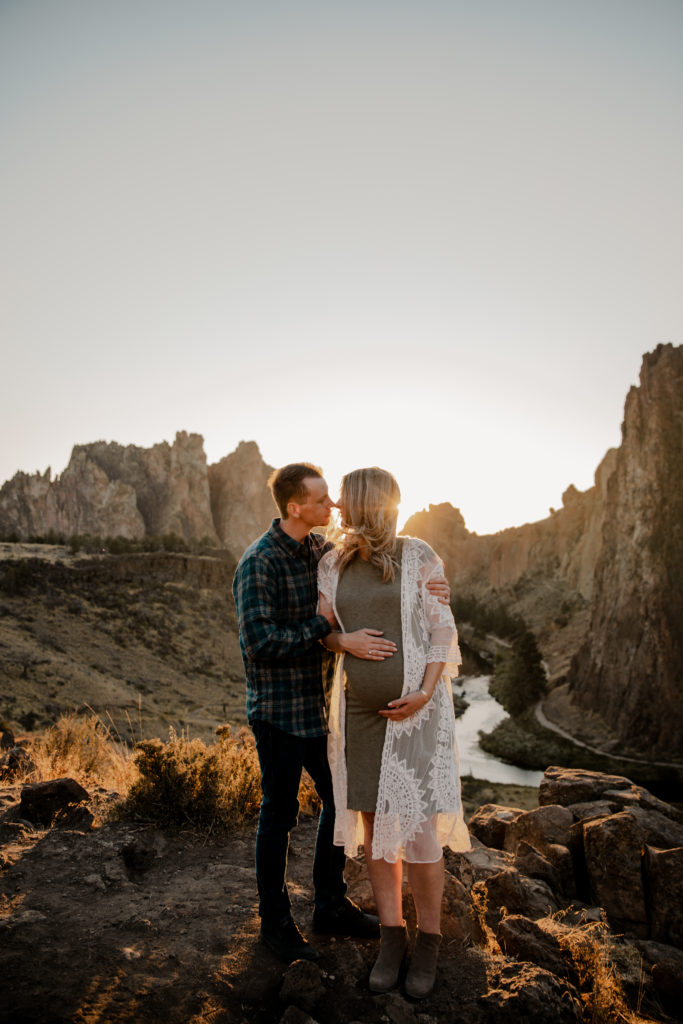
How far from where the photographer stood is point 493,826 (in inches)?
230

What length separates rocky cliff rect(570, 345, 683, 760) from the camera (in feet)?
117

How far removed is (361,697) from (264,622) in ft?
1.74

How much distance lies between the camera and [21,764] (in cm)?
547

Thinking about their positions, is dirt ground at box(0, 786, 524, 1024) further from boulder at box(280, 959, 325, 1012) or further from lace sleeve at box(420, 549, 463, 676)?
lace sleeve at box(420, 549, 463, 676)

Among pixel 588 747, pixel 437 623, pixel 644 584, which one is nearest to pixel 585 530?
pixel 644 584

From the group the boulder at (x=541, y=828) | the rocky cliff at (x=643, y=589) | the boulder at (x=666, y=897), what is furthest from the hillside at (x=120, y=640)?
the rocky cliff at (x=643, y=589)

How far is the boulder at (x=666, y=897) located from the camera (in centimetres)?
450

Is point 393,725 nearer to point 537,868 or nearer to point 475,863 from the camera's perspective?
point 475,863

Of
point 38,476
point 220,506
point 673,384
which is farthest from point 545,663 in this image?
point 38,476

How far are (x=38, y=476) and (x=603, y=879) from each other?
2631 inches

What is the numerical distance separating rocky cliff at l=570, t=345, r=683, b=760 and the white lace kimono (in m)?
36.4

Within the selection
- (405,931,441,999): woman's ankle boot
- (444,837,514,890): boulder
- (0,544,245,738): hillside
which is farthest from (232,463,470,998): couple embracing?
(0,544,245,738): hillside

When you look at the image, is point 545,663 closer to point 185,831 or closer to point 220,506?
point 220,506

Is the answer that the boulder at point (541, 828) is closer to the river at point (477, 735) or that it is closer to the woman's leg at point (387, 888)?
the woman's leg at point (387, 888)
